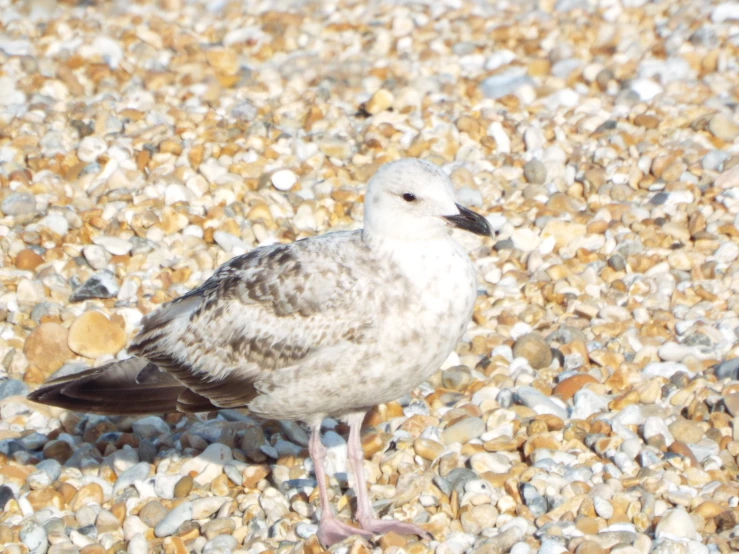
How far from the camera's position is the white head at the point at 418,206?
4.89 m

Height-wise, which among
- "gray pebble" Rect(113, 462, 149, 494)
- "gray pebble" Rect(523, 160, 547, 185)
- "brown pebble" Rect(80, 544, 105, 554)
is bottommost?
"gray pebble" Rect(113, 462, 149, 494)

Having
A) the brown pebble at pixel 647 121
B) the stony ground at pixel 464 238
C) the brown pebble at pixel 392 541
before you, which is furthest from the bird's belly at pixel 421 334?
the brown pebble at pixel 647 121

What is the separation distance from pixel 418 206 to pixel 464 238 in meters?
2.50

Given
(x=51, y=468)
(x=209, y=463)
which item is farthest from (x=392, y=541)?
(x=51, y=468)

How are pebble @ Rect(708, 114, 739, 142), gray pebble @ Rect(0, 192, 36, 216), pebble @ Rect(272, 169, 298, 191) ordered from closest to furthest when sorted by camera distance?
gray pebble @ Rect(0, 192, 36, 216) → pebble @ Rect(272, 169, 298, 191) → pebble @ Rect(708, 114, 739, 142)

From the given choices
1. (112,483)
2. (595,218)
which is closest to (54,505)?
(112,483)

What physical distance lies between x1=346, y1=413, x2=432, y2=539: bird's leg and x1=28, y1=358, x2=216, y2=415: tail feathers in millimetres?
712

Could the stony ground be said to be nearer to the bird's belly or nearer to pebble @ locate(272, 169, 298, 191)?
pebble @ locate(272, 169, 298, 191)

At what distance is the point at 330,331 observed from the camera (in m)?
4.82

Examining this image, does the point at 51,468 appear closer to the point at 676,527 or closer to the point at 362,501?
the point at 362,501

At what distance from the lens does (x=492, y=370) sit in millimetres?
6207

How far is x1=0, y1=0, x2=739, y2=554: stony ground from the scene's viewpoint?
17.2ft

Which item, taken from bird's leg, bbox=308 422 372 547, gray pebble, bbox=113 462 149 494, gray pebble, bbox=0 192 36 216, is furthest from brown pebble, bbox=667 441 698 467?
gray pebble, bbox=0 192 36 216

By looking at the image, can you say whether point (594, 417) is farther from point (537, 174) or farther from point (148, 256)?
point (148, 256)
